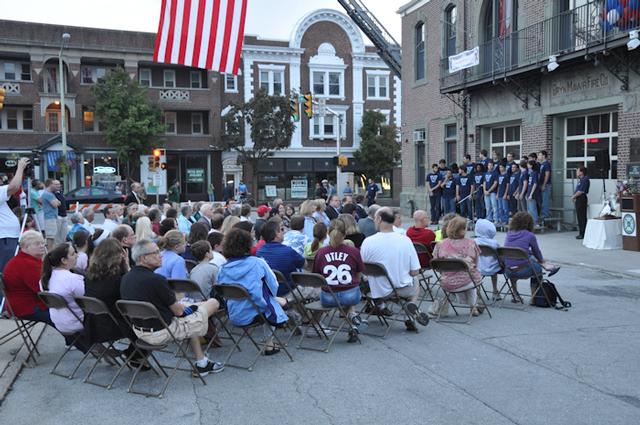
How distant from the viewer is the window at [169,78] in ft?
138

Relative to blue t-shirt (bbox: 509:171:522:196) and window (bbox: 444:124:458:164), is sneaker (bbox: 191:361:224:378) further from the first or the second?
window (bbox: 444:124:458:164)

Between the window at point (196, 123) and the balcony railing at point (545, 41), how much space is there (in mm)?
24493

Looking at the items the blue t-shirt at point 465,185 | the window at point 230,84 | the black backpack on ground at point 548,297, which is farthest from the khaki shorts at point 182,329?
the window at point 230,84

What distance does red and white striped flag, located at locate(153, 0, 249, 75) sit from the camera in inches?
467

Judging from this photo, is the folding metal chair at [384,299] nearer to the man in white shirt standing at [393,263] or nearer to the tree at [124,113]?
the man in white shirt standing at [393,263]

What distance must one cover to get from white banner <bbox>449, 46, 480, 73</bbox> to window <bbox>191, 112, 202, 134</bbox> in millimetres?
25468

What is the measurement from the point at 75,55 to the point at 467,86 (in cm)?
2808

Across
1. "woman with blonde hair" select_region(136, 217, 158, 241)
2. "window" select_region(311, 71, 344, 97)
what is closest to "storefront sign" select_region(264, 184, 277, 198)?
"window" select_region(311, 71, 344, 97)

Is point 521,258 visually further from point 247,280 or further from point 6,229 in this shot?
point 6,229

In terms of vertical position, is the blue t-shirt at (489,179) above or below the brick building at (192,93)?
below

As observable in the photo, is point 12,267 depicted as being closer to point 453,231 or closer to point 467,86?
point 453,231

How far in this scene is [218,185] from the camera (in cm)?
4309

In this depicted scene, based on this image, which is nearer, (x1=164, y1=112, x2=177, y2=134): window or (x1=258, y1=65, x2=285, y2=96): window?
(x1=164, y1=112, x2=177, y2=134): window

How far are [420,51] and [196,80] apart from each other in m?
21.2
